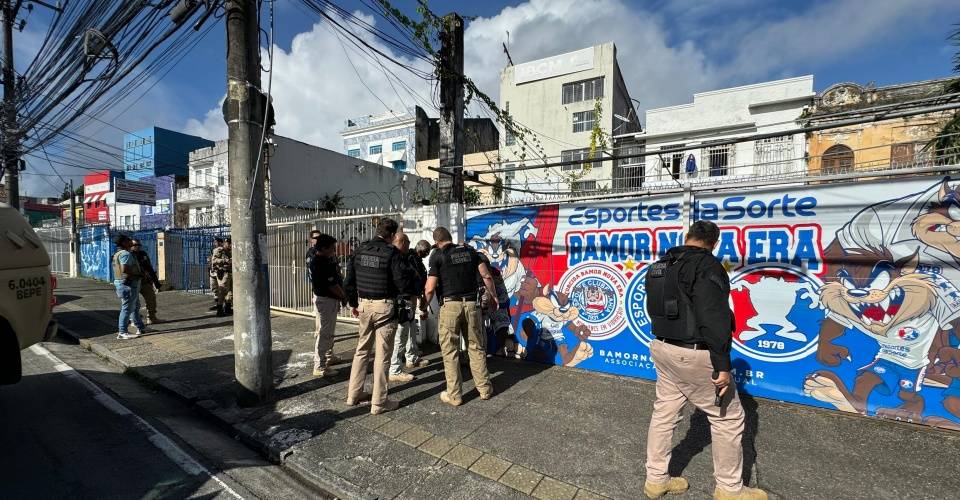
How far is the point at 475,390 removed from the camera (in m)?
4.47

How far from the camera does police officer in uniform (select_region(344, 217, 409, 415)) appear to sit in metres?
3.89

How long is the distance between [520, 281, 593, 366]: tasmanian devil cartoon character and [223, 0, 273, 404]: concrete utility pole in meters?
3.18

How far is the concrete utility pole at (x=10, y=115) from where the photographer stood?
9445 millimetres

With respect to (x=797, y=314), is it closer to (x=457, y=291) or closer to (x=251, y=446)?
(x=457, y=291)

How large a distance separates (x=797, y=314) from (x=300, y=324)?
7754mm

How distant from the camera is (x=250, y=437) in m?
3.57

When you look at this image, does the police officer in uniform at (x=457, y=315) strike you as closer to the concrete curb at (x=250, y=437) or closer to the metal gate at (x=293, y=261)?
the concrete curb at (x=250, y=437)

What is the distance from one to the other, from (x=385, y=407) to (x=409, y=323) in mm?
1248

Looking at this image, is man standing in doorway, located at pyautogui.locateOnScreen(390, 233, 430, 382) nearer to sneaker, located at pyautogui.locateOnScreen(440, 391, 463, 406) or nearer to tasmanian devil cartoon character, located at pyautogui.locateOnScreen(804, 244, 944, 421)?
sneaker, located at pyautogui.locateOnScreen(440, 391, 463, 406)

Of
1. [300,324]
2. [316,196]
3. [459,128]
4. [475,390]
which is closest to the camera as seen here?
[475,390]

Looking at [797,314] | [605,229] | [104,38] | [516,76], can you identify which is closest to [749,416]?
[797,314]

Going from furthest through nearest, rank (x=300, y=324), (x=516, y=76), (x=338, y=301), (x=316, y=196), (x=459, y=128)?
(x=516, y=76), (x=316, y=196), (x=300, y=324), (x=459, y=128), (x=338, y=301)

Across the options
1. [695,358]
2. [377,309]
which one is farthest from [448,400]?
[695,358]

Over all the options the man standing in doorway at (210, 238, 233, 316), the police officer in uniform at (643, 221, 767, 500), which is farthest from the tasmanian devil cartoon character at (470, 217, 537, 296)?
the man standing in doorway at (210, 238, 233, 316)
